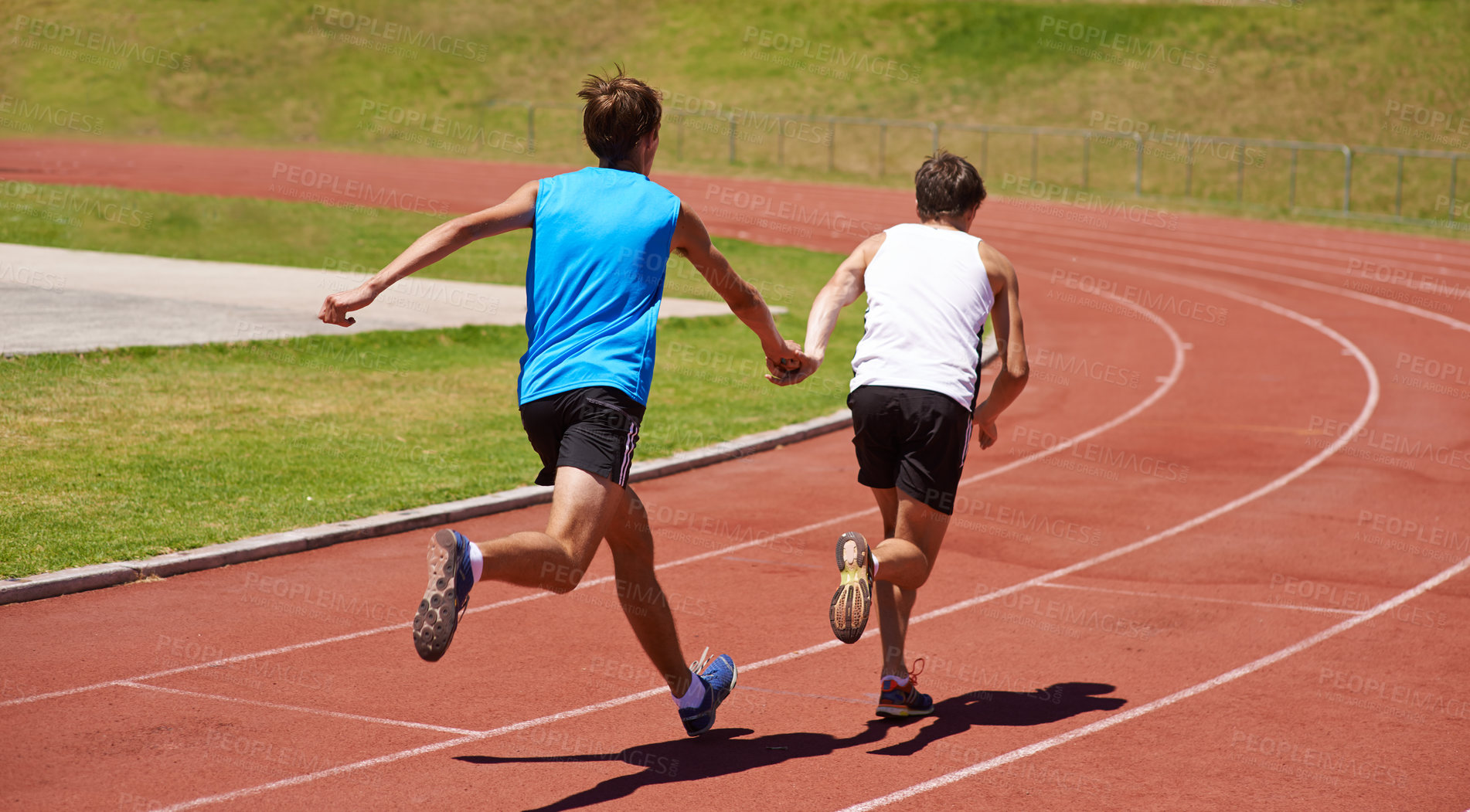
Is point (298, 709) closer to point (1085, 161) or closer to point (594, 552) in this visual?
point (594, 552)

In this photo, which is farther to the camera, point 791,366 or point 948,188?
point 948,188

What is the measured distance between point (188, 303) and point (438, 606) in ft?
44.7

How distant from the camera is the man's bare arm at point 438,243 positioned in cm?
426

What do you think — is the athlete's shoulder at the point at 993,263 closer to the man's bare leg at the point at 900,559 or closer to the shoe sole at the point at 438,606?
the man's bare leg at the point at 900,559

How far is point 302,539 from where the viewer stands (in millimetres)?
8047

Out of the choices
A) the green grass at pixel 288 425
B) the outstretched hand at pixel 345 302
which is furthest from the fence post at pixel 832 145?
the outstretched hand at pixel 345 302

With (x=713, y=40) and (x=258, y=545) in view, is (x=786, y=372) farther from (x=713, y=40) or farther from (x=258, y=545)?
(x=713, y=40)

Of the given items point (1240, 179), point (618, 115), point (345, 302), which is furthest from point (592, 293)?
point (1240, 179)

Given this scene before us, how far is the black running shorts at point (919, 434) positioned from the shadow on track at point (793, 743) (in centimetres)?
91

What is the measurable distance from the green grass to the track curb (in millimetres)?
155

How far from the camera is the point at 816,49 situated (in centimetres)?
5634

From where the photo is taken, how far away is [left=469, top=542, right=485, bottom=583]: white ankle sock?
4121 mm

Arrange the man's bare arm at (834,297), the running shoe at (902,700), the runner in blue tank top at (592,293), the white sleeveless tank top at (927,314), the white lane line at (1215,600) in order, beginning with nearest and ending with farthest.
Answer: the runner in blue tank top at (592,293)
the white sleeveless tank top at (927,314)
the man's bare arm at (834,297)
the running shoe at (902,700)
the white lane line at (1215,600)

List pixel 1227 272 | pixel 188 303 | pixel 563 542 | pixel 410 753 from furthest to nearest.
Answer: pixel 1227 272, pixel 188 303, pixel 410 753, pixel 563 542
